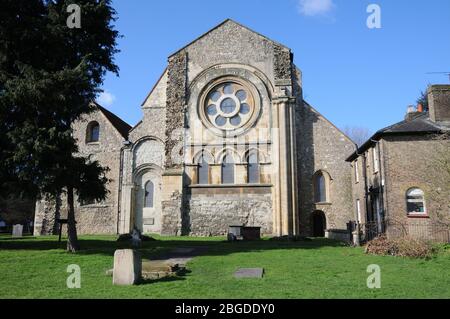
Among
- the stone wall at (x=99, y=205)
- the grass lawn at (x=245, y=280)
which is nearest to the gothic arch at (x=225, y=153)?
the stone wall at (x=99, y=205)

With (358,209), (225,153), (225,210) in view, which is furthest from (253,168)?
(358,209)

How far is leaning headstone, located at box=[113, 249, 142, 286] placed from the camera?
10156 mm

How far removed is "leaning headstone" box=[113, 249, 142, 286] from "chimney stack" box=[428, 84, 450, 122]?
59.8 ft

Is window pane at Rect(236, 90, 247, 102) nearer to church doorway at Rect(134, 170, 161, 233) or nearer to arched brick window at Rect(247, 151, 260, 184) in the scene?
arched brick window at Rect(247, 151, 260, 184)

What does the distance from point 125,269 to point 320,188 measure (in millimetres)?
21778

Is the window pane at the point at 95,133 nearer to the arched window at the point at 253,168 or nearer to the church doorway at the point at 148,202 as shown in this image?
the church doorway at the point at 148,202

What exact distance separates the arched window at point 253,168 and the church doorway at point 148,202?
24.6 feet

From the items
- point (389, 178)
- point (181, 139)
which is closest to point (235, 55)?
point (181, 139)

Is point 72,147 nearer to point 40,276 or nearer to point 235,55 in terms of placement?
point 40,276

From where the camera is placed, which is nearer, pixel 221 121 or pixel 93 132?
pixel 221 121

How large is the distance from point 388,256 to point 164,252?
8681 millimetres

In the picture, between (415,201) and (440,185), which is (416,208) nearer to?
(415,201)

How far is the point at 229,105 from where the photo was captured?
30750 millimetres

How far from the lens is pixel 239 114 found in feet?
99.7
